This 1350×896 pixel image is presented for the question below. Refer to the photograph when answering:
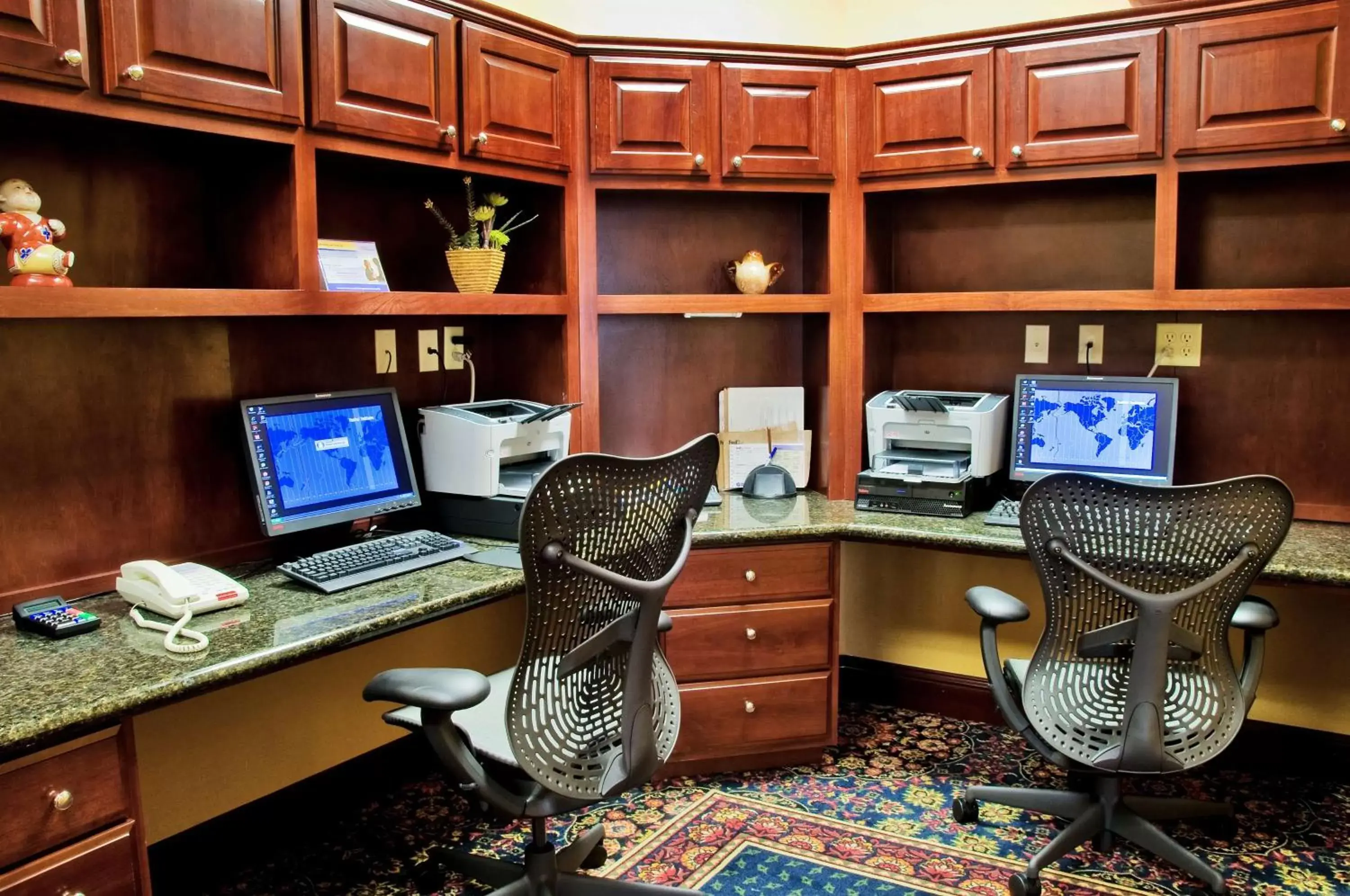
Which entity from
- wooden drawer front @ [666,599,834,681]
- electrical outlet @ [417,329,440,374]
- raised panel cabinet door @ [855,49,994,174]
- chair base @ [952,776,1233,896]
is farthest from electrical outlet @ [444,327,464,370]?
chair base @ [952,776,1233,896]

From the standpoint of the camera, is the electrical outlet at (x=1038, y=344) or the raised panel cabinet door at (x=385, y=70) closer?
the raised panel cabinet door at (x=385, y=70)

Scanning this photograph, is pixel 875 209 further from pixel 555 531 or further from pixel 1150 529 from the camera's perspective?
pixel 555 531

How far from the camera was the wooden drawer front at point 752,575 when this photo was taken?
9.49 feet

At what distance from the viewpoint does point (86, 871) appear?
64.9 inches

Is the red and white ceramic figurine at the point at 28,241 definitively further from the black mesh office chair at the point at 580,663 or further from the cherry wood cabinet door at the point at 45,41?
the black mesh office chair at the point at 580,663

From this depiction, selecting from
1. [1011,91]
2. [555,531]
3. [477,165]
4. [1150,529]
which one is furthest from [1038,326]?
[555,531]

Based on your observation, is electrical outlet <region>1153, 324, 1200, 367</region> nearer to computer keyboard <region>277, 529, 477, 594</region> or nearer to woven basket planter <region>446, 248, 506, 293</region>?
woven basket planter <region>446, 248, 506, 293</region>

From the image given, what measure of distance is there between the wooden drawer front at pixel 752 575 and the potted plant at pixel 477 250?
3.01ft

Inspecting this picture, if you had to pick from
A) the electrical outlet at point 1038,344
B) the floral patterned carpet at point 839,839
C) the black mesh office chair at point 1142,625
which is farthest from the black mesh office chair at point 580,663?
the electrical outlet at point 1038,344

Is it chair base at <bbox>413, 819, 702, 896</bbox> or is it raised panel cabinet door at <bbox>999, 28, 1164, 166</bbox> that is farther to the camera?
raised panel cabinet door at <bbox>999, 28, 1164, 166</bbox>

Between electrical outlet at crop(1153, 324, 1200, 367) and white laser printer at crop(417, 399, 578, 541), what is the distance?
67.5 inches

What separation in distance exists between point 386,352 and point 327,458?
1.47 ft

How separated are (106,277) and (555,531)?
3.95 ft

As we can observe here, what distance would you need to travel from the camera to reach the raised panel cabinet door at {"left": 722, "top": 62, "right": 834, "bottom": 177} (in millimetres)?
→ 3078
